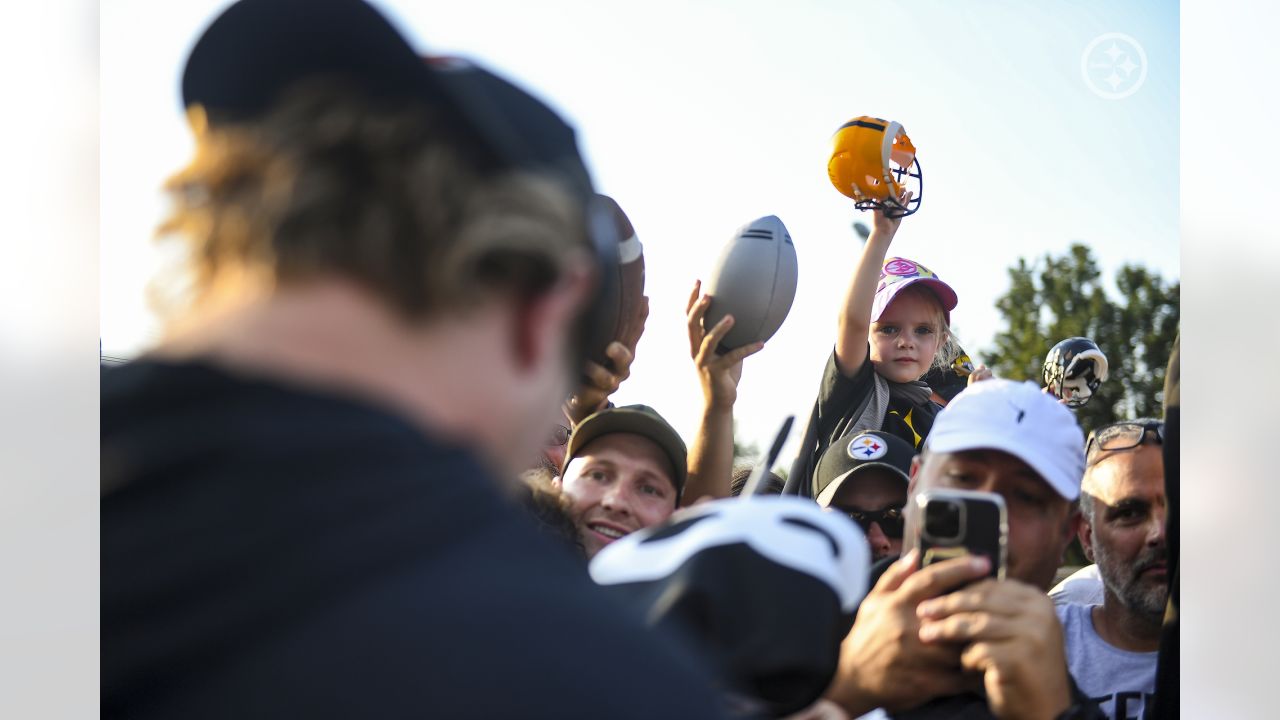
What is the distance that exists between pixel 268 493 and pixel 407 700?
170mm

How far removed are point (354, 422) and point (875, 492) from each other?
2312 mm

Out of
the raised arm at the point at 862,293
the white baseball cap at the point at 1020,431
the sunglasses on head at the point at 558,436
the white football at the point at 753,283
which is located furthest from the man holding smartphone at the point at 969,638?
the sunglasses on head at the point at 558,436

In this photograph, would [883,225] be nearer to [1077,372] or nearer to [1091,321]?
[1077,372]

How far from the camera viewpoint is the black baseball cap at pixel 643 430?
2.83 m

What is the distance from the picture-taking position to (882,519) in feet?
9.57

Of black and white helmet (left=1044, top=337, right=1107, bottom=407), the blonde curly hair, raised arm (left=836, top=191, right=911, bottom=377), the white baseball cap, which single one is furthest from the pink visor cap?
the blonde curly hair

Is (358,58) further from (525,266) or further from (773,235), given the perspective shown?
(773,235)

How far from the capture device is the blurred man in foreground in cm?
74

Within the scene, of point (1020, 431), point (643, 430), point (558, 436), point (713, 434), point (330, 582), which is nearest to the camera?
point (330, 582)

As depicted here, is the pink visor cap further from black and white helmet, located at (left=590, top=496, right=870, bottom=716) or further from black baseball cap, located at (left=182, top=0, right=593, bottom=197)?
black baseball cap, located at (left=182, top=0, right=593, bottom=197)

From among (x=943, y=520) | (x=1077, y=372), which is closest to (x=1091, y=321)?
(x=1077, y=372)

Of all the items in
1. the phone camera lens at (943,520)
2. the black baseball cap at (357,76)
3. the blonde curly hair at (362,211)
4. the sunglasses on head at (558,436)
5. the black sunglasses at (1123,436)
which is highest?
the black baseball cap at (357,76)

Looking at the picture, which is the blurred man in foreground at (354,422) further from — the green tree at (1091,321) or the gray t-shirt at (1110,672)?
the green tree at (1091,321)

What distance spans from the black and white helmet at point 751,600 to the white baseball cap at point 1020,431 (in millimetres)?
836
